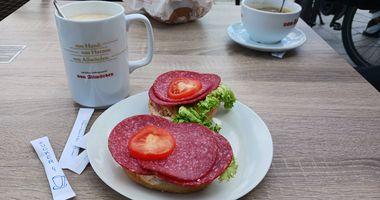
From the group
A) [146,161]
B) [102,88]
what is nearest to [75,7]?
[102,88]

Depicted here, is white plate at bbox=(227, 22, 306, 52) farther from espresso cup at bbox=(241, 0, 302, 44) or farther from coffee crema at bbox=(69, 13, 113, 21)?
coffee crema at bbox=(69, 13, 113, 21)

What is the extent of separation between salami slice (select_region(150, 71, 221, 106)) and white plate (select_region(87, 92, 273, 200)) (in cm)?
4

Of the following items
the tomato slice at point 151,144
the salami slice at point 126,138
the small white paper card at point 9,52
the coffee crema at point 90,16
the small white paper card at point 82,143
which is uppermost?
the coffee crema at point 90,16

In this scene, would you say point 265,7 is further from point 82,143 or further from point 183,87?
point 82,143

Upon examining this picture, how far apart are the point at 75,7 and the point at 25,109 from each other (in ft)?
0.73

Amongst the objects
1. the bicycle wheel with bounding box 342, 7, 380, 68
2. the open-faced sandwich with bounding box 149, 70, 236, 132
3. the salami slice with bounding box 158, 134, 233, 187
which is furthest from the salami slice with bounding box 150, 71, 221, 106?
the bicycle wheel with bounding box 342, 7, 380, 68

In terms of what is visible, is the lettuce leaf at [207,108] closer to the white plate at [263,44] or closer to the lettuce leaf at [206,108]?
the lettuce leaf at [206,108]

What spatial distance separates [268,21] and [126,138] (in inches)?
21.7

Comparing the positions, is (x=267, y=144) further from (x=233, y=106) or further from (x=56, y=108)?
(x=56, y=108)

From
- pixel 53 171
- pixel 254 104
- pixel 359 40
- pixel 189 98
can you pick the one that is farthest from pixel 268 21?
pixel 359 40

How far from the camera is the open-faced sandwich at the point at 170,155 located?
17.8 inches

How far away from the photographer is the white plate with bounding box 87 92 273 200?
463 millimetres

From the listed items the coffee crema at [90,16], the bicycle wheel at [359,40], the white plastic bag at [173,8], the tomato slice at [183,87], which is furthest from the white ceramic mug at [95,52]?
the bicycle wheel at [359,40]

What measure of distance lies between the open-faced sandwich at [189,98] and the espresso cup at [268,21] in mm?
306
